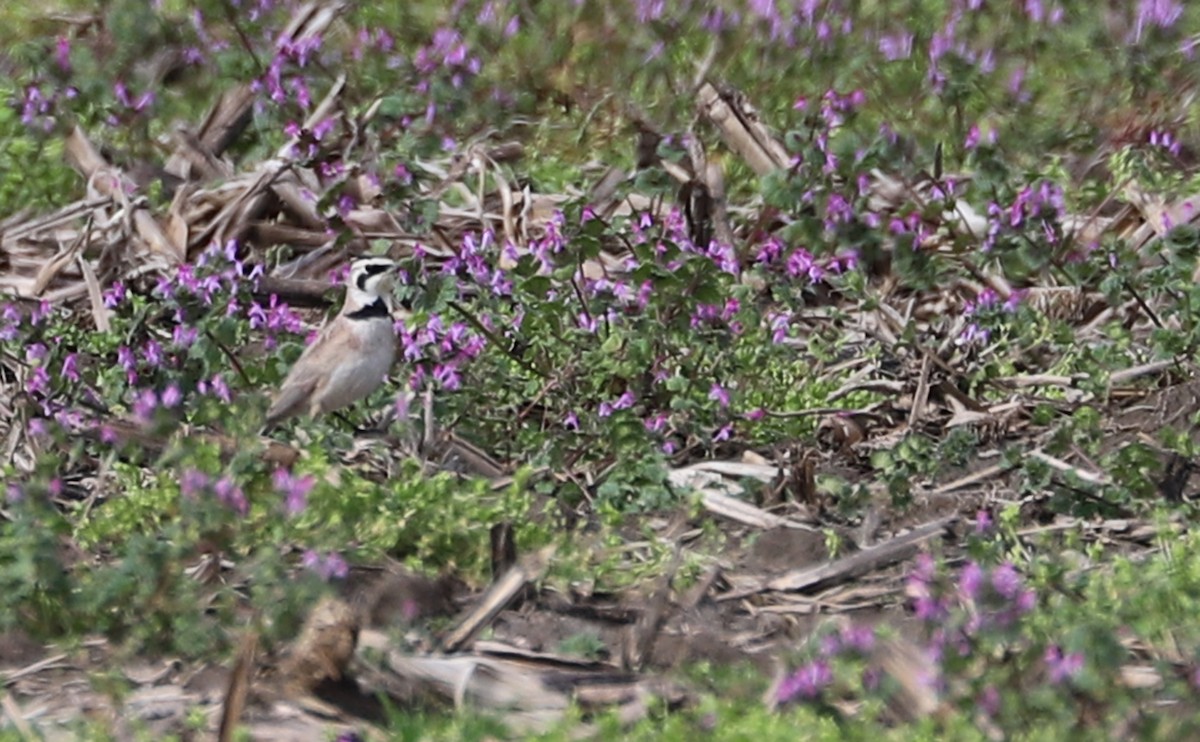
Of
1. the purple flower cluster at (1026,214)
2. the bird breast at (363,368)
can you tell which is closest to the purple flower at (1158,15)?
the purple flower cluster at (1026,214)

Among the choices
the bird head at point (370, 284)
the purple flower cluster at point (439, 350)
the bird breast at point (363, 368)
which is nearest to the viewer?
the bird breast at point (363, 368)

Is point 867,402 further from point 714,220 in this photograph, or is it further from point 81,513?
Answer: point 81,513

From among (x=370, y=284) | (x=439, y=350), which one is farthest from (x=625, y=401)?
(x=370, y=284)

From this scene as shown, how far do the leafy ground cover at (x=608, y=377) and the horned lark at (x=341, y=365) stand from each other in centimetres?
11

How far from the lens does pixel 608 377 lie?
6.88 m

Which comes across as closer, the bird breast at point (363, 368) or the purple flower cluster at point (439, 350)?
the bird breast at point (363, 368)

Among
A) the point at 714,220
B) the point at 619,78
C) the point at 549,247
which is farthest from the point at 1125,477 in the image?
the point at 619,78

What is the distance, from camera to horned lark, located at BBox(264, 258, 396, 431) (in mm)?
6625

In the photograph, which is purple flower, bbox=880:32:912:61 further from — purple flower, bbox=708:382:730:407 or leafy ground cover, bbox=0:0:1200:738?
purple flower, bbox=708:382:730:407

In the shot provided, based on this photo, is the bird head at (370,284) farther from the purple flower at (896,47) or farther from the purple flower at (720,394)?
the purple flower at (896,47)

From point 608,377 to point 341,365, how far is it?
34.7 inches

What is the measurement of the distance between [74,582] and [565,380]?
222 cm

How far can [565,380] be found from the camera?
6.91 metres

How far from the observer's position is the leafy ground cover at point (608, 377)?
4512mm
